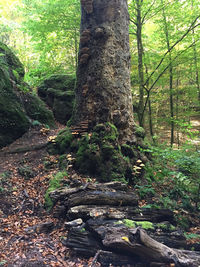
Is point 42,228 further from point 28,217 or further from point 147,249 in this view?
point 147,249

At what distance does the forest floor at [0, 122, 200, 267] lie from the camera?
110 inches

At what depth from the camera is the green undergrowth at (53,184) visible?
13.6 ft

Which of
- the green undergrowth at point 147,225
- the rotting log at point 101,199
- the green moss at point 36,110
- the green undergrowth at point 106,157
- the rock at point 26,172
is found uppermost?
the green moss at point 36,110

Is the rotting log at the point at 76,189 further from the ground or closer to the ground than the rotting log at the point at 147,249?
further from the ground

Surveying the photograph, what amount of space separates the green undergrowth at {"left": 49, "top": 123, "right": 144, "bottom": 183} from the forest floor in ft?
3.36

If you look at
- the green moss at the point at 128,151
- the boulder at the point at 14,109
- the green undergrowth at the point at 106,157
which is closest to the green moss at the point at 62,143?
the green undergrowth at the point at 106,157

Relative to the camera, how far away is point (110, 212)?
11.3ft

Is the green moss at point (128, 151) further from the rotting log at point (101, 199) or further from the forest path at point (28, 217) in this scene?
the forest path at point (28, 217)

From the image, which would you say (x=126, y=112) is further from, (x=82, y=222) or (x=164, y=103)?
(x=164, y=103)

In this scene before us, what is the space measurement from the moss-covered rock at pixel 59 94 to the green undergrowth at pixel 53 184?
6.04 meters

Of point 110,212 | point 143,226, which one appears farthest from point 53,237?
point 143,226

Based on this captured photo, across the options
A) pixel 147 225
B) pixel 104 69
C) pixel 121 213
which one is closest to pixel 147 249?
pixel 147 225

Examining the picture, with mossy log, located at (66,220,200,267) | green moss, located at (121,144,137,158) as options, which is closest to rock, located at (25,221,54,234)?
mossy log, located at (66,220,200,267)

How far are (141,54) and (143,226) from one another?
26.4 feet
